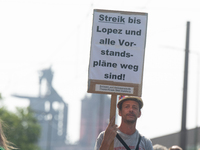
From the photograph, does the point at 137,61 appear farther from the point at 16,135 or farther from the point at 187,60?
the point at 16,135

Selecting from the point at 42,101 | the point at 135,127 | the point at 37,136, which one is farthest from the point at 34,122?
the point at 42,101

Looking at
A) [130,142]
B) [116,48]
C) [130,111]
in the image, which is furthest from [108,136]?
[116,48]

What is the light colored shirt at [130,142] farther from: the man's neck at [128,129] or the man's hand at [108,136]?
the man's hand at [108,136]

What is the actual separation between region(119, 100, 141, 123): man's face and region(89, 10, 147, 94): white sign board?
277 millimetres

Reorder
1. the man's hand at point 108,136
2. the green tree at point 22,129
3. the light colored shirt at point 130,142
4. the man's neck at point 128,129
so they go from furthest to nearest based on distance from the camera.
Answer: the green tree at point 22,129, the man's neck at point 128,129, the light colored shirt at point 130,142, the man's hand at point 108,136

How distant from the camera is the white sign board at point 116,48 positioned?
5852 millimetres

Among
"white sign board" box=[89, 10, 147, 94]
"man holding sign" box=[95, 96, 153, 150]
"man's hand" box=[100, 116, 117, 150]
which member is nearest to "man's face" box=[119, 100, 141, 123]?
"man holding sign" box=[95, 96, 153, 150]

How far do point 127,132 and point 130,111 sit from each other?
→ 243mm

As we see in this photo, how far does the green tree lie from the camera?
180 feet

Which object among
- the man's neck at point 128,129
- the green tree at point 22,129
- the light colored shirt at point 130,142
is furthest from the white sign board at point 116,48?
the green tree at point 22,129

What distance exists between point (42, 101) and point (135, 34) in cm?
Answer: 13659

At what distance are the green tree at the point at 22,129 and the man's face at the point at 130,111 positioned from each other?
48751 mm

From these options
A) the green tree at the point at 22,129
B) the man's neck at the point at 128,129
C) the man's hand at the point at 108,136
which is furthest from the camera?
the green tree at the point at 22,129

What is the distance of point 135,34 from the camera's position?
19.6ft
